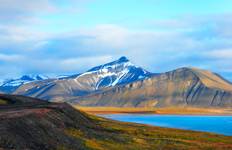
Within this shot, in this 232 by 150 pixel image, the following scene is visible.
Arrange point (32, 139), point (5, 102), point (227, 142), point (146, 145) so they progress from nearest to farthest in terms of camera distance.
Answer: point (32, 139) < point (146, 145) < point (227, 142) < point (5, 102)

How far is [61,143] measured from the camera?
79.6 meters

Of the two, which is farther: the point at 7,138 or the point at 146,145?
the point at 146,145

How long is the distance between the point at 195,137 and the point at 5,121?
186 feet

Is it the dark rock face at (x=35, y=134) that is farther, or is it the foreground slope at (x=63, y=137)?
the foreground slope at (x=63, y=137)

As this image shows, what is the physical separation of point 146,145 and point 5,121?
3033 cm

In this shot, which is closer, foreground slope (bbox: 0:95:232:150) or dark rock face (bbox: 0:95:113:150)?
dark rock face (bbox: 0:95:113:150)

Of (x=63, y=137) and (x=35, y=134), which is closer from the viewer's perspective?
(x=35, y=134)

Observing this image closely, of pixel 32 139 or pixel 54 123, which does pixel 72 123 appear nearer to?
pixel 54 123

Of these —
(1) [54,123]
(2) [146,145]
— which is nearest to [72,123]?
(1) [54,123]

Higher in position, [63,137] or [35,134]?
[35,134]

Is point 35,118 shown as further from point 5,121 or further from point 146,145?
point 146,145

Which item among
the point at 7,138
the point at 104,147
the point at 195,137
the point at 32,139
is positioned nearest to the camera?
the point at 7,138

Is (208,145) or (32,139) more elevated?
(32,139)

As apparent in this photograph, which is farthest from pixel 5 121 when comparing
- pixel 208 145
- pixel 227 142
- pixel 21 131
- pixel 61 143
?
pixel 227 142
